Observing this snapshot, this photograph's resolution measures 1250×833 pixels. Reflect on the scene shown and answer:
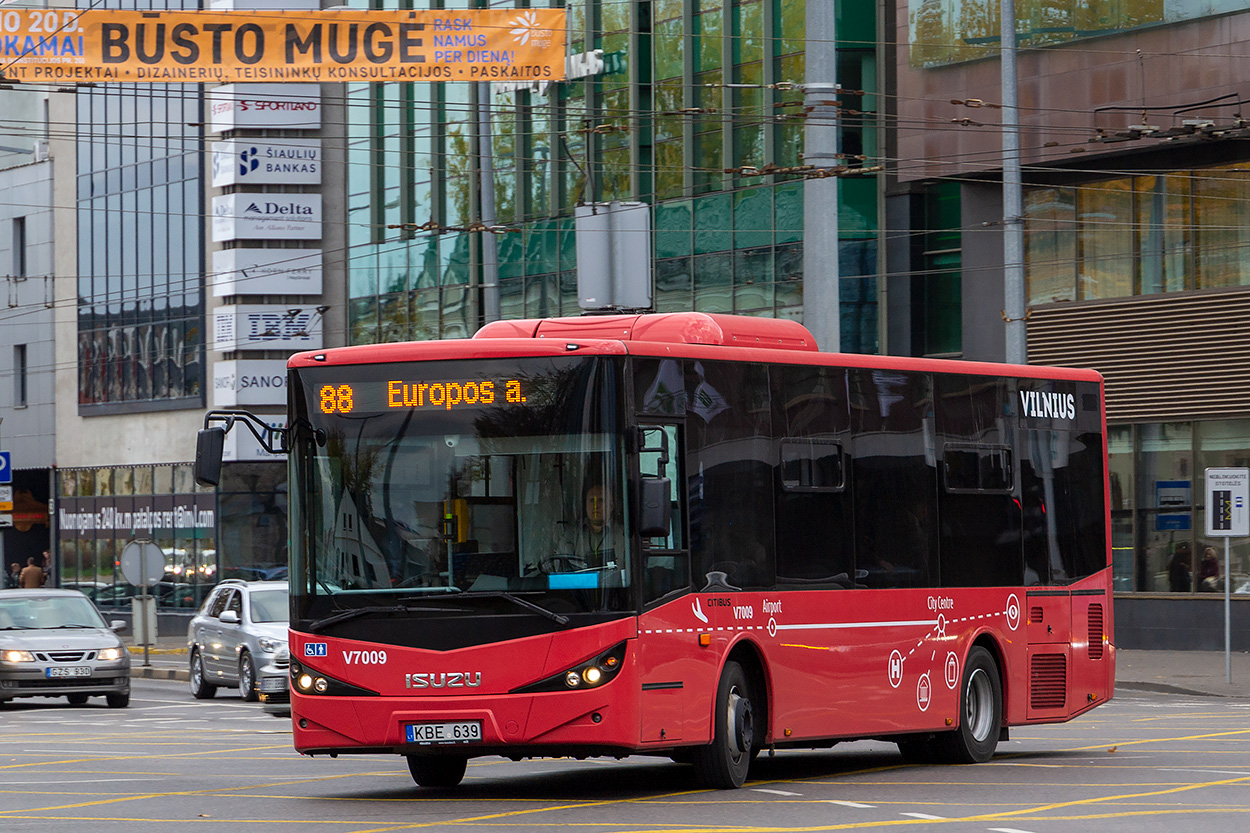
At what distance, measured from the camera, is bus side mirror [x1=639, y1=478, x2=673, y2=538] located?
13.0 m

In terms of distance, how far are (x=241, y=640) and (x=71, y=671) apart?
2079 mm

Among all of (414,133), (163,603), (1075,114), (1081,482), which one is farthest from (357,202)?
(1081,482)

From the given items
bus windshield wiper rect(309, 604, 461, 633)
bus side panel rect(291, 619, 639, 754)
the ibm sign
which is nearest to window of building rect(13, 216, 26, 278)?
the ibm sign

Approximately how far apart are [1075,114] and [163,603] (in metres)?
28.7

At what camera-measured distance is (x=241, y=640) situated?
2798 centimetres

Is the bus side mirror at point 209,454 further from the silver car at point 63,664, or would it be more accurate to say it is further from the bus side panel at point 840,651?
the silver car at point 63,664

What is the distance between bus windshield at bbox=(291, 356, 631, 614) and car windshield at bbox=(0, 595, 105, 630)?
15900 mm

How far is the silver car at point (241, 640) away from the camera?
2714 centimetres

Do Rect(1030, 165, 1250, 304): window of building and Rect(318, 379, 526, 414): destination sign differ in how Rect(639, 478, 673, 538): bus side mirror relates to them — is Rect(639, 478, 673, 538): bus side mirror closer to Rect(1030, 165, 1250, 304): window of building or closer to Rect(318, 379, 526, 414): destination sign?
Rect(318, 379, 526, 414): destination sign

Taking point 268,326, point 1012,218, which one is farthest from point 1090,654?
point 268,326

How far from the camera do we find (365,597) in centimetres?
1358

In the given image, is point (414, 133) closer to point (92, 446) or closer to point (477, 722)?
point (92, 446)

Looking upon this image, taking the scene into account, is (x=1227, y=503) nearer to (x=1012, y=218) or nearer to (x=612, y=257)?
(x=1012, y=218)

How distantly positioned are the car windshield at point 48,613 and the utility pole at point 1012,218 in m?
12.3
